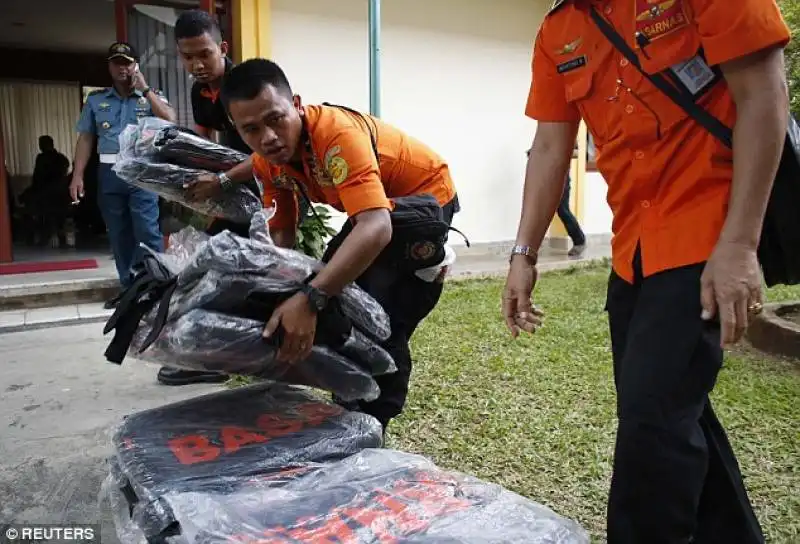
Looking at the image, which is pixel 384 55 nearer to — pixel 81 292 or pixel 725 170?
pixel 81 292

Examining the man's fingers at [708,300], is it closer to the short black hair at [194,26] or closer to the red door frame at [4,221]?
the short black hair at [194,26]

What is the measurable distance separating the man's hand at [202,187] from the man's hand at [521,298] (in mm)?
1257

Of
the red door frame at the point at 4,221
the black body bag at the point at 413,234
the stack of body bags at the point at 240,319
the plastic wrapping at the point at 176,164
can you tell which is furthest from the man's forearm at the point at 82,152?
the black body bag at the point at 413,234

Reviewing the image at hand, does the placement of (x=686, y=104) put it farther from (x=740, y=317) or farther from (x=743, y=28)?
(x=740, y=317)

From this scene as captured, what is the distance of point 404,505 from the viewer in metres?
1.36

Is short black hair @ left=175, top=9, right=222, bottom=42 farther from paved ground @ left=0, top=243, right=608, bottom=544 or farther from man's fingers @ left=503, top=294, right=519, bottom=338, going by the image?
man's fingers @ left=503, top=294, right=519, bottom=338

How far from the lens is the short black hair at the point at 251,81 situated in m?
1.83

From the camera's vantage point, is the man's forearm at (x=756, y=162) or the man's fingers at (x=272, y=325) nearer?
the man's forearm at (x=756, y=162)

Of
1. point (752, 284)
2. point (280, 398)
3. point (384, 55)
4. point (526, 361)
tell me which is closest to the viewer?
point (752, 284)

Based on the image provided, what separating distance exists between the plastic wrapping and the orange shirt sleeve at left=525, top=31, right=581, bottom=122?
1.14m

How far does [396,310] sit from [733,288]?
1.25m

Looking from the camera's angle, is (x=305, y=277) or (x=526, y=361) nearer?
(x=305, y=277)

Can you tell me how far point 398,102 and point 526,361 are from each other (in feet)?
13.0

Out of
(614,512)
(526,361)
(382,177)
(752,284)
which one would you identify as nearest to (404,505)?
(614,512)
